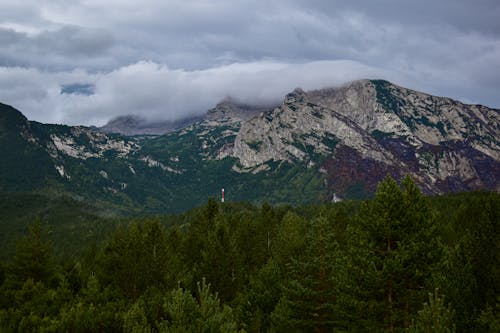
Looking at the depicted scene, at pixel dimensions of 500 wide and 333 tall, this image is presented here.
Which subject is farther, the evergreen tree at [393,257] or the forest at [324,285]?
the evergreen tree at [393,257]

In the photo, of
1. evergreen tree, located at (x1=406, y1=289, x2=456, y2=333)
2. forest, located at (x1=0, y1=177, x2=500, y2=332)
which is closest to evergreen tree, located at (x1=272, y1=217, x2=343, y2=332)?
forest, located at (x1=0, y1=177, x2=500, y2=332)

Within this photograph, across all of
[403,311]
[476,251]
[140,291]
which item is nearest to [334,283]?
[403,311]

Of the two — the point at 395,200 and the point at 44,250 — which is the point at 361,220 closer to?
the point at 395,200

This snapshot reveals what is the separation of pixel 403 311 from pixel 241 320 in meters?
16.3

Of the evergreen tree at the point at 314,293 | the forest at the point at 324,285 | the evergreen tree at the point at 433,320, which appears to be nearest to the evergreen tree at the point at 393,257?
the forest at the point at 324,285

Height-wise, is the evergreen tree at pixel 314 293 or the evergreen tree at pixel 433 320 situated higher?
the evergreen tree at pixel 433 320

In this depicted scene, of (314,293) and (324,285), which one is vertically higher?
(324,285)

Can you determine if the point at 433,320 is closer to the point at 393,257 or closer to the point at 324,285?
the point at 393,257

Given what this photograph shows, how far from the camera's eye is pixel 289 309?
3631 cm

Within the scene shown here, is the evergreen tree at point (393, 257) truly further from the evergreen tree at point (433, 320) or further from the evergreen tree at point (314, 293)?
the evergreen tree at point (433, 320)

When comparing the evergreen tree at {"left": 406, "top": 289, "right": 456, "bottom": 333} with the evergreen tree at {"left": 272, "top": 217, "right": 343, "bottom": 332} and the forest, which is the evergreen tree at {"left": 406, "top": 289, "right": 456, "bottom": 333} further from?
the evergreen tree at {"left": 272, "top": 217, "right": 343, "bottom": 332}

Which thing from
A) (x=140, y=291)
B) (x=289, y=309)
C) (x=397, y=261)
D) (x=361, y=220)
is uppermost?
(x=361, y=220)

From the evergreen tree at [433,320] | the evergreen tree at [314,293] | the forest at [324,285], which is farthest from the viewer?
the evergreen tree at [314,293]

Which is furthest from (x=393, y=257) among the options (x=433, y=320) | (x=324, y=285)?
(x=433, y=320)
